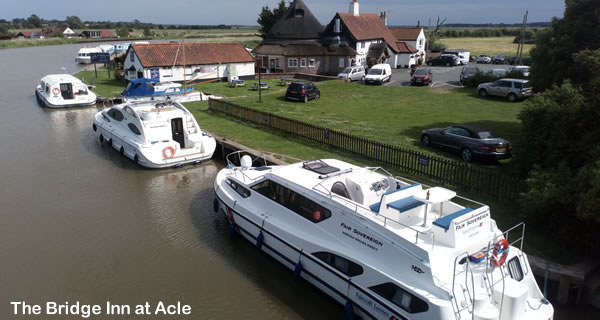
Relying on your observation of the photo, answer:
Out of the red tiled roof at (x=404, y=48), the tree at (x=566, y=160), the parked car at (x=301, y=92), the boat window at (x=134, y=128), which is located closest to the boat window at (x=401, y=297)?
the tree at (x=566, y=160)

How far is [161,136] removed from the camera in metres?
17.7

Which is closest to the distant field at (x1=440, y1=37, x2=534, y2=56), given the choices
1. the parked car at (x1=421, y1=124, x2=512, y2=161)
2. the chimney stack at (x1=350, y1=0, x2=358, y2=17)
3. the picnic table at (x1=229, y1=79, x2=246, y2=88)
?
the chimney stack at (x1=350, y1=0, x2=358, y2=17)

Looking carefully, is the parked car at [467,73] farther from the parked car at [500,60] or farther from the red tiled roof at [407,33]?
the parked car at [500,60]

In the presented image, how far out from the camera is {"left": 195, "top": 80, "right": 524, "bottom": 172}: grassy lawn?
20.8 metres

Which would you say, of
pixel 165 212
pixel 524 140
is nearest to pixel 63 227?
pixel 165 212

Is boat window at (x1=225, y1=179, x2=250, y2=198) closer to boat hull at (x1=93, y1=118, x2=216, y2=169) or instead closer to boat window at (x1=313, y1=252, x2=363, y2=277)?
boat window at (x1=313, y1=252, x2=363, y2=277)

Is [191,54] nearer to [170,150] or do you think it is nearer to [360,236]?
[170,150]

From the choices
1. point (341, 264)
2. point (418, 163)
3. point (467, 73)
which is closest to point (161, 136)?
point (418, 163)

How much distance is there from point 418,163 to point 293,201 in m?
6.17

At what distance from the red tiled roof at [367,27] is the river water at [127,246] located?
33907mm

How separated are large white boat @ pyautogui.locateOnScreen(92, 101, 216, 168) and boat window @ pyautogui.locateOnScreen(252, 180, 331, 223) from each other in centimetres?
717

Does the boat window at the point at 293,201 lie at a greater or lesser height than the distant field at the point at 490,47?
lesser

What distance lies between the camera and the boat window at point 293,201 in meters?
9.53

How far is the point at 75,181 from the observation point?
16.3 meters
